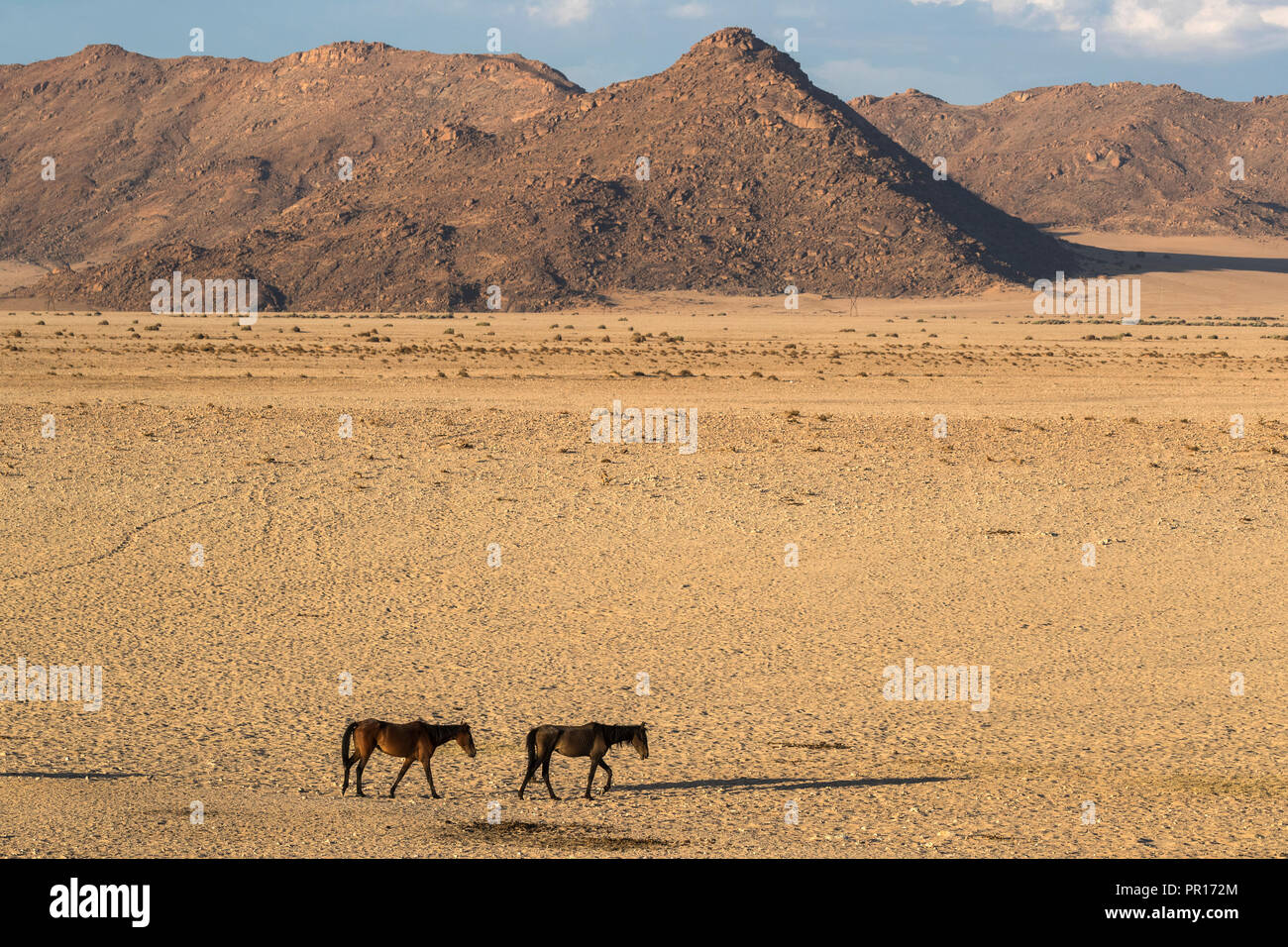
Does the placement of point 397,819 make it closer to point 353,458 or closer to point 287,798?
point 287,798

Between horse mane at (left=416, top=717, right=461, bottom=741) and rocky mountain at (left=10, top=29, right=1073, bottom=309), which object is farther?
rocky mountain at (left=10, top=29, right=1073, bottom=309)

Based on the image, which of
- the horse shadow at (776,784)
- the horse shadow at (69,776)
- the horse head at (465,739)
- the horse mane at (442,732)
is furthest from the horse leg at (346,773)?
the horse shadow at (776,784)

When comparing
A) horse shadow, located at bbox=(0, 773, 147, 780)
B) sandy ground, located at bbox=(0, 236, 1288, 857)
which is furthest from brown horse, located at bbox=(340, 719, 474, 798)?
horse shadow, located at bbox=(0, 773, 147, 780)

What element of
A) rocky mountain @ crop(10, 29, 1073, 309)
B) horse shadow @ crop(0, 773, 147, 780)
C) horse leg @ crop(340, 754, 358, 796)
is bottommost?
horse shadow @ crop(0, 773, 147, 780)

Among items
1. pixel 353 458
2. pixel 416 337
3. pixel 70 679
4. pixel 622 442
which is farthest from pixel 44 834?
pixel 416 337

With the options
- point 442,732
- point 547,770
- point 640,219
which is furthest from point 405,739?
point 640,219

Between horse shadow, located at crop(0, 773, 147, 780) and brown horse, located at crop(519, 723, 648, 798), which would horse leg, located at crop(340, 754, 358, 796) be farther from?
horse shadow, located at crop(0, 773, 147, 780)
